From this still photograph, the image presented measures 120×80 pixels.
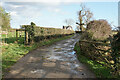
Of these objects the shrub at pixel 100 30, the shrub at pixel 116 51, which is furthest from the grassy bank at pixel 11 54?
the shrub at pixel 100 30

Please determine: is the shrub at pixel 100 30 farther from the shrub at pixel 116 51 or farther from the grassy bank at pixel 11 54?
the grassy bank at pixel 11 54

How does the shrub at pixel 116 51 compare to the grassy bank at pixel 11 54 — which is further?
the grassy bank at pixel 11 54

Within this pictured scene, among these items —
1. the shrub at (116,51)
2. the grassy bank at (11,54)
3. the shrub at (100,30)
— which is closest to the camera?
the shrub at (116,51)

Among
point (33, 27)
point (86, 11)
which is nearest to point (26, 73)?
point (33, 27)

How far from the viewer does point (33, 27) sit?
1299 cm

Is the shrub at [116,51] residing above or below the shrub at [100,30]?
below

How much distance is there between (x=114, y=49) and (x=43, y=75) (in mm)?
3391

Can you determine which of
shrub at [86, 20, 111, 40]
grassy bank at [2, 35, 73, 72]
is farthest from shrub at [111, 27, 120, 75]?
grassy bank at [2, 35, 73, 72]

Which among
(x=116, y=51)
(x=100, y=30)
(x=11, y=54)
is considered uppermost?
(x=100, y=30)

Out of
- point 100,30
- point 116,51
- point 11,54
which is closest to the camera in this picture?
point 116,51

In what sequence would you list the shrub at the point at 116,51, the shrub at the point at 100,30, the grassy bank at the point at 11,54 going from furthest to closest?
the shrub at the point at 100,30 → the grassy bank at the point at 11,54 → the shrub at the point at 116,51

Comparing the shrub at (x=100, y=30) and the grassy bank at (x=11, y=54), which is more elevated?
the shrub at (x=100, y=30)

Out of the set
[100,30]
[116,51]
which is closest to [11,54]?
[116,51]

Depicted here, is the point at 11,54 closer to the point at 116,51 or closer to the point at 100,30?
the point at 116,51
